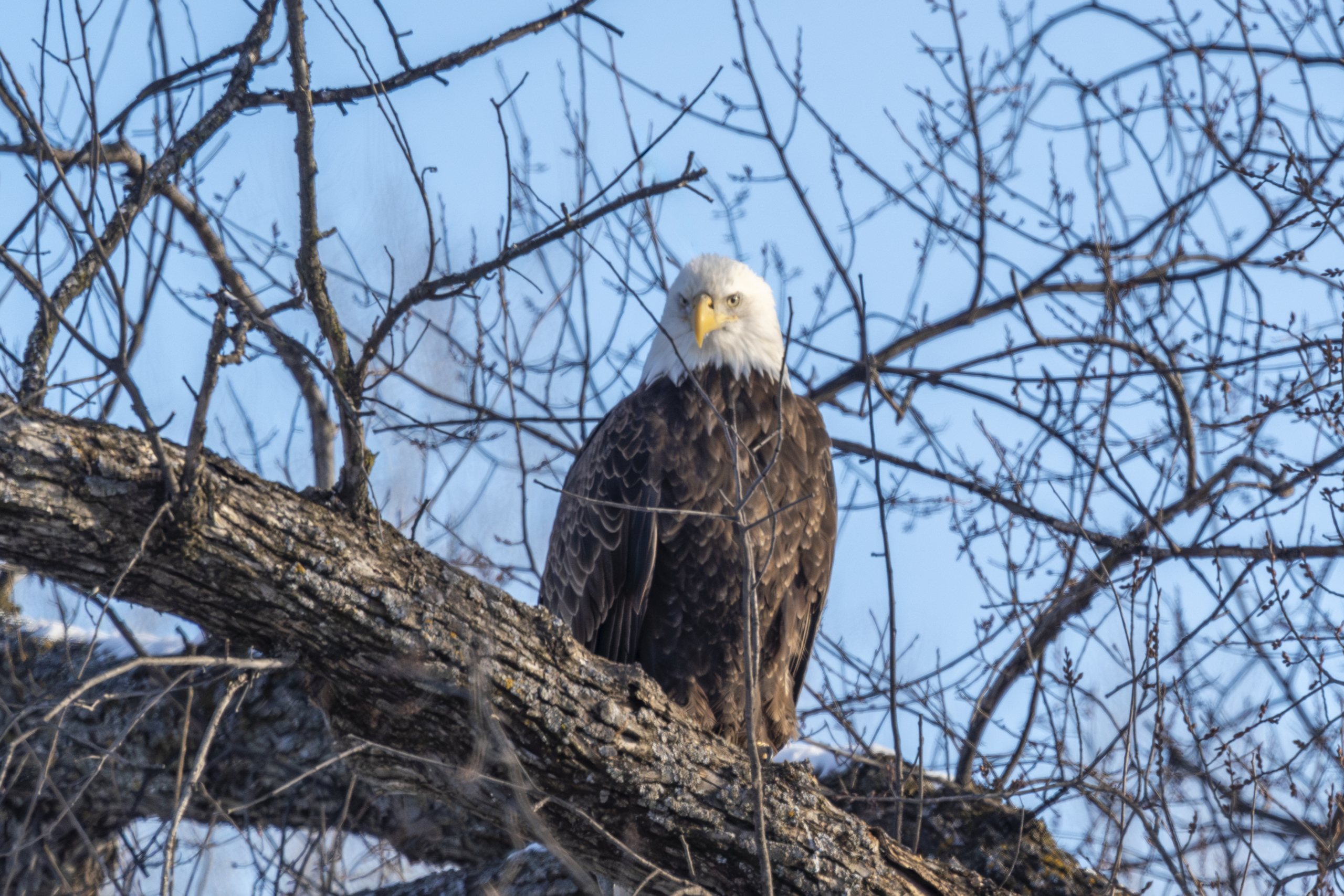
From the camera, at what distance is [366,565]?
224cm

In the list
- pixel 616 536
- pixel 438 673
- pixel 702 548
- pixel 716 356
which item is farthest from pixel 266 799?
pixel 716 356

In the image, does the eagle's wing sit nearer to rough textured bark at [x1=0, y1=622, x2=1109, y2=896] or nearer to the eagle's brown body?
the eagle's brown body

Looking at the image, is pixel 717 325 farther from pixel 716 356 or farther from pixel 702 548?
pixel 702 548

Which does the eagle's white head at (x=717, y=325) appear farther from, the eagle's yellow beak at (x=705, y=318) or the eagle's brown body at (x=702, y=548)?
the eagle's brown body at (x=702, y=548)

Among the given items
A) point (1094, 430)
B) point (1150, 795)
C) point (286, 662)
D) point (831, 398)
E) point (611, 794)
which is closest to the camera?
point (286, 662)

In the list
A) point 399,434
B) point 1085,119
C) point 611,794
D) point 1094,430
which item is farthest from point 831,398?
point 611,794

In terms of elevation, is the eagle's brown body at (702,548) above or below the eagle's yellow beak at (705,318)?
below

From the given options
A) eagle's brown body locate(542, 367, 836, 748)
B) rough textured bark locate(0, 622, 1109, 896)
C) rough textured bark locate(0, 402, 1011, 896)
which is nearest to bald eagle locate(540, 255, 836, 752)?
eagle's brown body locate(542, 367, 836, 748)

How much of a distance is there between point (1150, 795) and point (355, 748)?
2106 millimetres

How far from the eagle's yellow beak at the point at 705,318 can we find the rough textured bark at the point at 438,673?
1.77m

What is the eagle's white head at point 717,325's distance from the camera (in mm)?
4246

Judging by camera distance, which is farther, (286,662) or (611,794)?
(611,794)

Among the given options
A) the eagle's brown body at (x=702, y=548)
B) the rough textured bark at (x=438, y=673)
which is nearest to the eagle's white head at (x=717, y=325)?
the eagle's brown body at (x=702, y=548)

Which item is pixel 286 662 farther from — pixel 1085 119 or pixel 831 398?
pixel 1085 119
